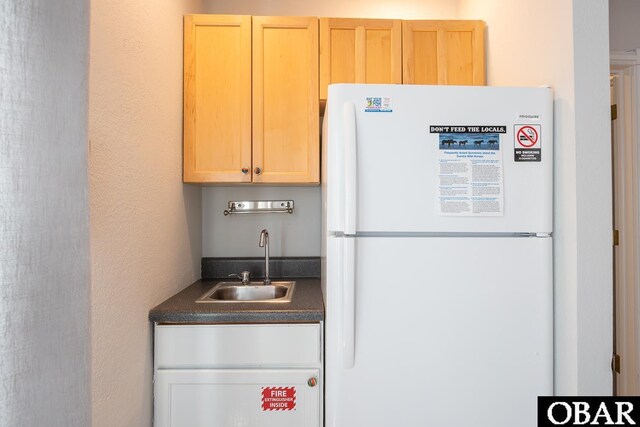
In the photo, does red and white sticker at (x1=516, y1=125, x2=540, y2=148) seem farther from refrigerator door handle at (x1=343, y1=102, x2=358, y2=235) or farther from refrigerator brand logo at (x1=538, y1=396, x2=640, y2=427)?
refrigerator brand logo at (x1=538, y1=396, x2=640, y2=427)

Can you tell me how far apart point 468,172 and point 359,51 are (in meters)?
0.94

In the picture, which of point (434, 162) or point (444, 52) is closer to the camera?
point (434, 162)

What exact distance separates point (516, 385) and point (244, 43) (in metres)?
1.88

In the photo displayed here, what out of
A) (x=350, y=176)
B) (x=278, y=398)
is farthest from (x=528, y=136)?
(x=278, y=398)

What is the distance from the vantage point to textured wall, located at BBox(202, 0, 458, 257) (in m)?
2.11

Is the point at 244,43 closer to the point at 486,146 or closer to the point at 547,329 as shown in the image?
the point at 486,146

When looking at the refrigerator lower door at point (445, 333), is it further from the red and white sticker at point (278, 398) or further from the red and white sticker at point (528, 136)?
the red and white sticker at point (528, 136)

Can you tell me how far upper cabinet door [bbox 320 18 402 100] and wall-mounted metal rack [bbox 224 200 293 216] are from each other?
66 cm

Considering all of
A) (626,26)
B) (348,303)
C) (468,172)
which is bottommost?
(348,303)

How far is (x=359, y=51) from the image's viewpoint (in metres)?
1.77

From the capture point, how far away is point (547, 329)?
1210mm

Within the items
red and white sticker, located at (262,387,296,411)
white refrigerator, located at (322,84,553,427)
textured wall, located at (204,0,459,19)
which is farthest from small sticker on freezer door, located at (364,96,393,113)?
textured wall, located at (204,0,459,19)

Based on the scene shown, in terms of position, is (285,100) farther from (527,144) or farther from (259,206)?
(527,144)

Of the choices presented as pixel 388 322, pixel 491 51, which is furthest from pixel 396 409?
pixel 491 51
